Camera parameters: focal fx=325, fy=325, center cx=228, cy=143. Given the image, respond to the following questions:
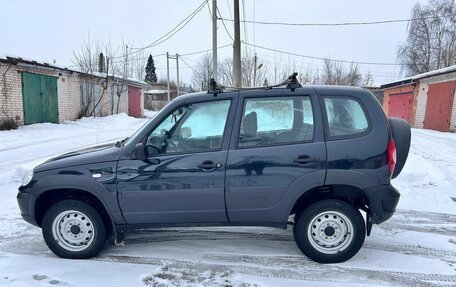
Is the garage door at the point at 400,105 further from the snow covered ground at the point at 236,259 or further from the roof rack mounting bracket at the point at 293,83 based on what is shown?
the roof rack mounting bracket at the point at 293,83

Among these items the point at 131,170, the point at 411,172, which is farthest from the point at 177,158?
the point at 411,172

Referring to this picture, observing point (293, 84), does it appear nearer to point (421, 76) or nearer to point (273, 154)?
point (273, 154)

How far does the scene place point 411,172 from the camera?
6723 mm

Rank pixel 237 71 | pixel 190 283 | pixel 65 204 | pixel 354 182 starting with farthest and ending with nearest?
pixel 237 71, pixel 65 204, pixel 354 182, pixel 190 283

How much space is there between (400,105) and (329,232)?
23.4m

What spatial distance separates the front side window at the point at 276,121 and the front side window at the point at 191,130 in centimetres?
24

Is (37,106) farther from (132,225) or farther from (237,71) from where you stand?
(132,225)

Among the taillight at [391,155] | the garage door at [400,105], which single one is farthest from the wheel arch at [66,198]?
the garage door at [400,105]

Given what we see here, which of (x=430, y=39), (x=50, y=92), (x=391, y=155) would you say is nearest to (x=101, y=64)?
(x=50, y=92)

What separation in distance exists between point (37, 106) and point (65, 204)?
1449cm

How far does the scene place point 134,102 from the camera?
2880 cm

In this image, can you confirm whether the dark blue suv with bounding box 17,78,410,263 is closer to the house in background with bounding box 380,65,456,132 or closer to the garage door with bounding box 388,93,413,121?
the house in background with bounding box 380,65,456,132

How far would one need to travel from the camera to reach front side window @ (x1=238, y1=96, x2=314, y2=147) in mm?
3279

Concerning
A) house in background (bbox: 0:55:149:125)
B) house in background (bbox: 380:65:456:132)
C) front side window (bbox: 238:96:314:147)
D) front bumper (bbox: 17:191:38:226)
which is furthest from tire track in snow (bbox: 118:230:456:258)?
house in background (bbox: 380:65:456:132)
